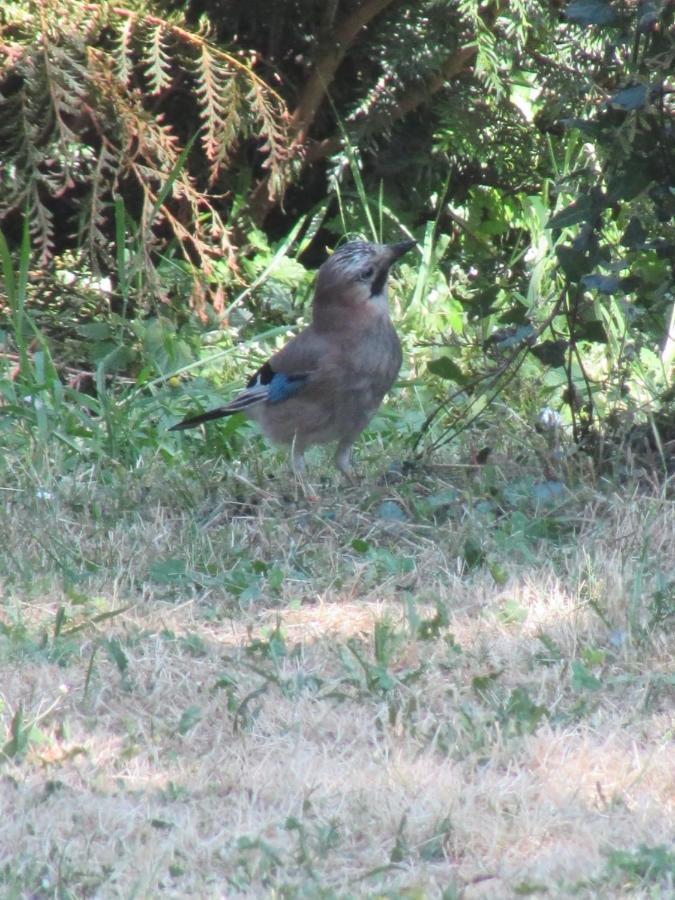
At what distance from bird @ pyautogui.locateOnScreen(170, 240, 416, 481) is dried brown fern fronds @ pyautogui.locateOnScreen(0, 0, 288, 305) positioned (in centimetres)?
99

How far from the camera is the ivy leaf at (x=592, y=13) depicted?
13.2 ft

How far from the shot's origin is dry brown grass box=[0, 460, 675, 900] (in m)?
2.52

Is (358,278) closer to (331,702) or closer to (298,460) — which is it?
(298,460)

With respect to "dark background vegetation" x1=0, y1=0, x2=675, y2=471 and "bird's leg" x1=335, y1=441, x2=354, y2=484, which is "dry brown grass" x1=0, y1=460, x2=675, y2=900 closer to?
"bird's leg" x1=335, y1=441, x2=354, y2=484

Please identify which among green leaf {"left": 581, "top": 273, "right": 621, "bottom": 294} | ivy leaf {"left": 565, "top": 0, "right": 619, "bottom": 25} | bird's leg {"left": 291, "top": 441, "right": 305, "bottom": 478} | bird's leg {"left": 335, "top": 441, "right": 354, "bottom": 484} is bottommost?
bird's leg {"left": 291, "top": 441, "right": 305, "bottom": 478}

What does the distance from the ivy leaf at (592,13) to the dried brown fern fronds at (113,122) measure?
6.84 feet

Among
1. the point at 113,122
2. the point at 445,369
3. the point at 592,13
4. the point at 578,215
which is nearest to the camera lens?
the point at 592,13

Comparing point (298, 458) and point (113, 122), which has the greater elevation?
point (113, 122)

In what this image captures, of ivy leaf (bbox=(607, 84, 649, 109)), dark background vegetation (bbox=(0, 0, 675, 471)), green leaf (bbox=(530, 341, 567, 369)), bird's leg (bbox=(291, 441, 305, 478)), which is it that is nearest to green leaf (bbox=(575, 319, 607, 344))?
green leaf (bbox=(530, 341, 567, 369))

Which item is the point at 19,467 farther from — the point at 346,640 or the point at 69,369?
the point at 346,640

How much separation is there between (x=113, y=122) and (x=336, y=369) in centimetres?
195

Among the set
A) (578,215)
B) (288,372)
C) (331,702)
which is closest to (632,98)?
(578,215)

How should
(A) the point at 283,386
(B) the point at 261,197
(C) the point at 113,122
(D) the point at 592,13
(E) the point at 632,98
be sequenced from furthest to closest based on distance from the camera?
(B) the point at 261,197 < (C) the point at 113,122 < (A) the point at 283,386 < (D) the point at 592,13 < (E) the point at 632,98

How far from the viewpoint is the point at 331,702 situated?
126 inches
